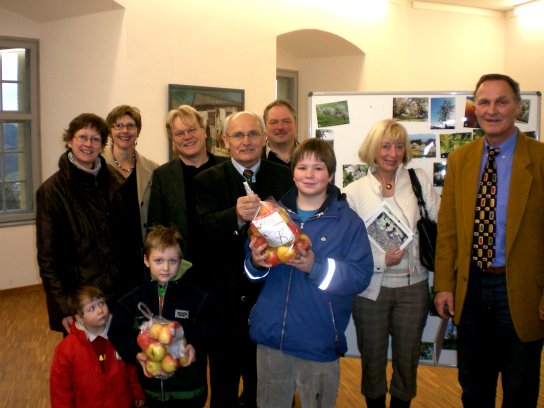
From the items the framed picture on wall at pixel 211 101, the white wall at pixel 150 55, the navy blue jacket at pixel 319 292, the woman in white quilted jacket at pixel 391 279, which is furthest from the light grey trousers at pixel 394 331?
the white wall at pixel 150 55

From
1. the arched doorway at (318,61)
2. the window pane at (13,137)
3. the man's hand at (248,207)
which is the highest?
the arched doorway at (318,61)

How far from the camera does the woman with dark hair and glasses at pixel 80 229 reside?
8.16 feet

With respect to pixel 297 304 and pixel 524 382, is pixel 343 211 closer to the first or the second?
pixel 297 304

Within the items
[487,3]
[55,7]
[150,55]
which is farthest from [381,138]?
[487,3]

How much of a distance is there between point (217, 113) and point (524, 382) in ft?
14.4

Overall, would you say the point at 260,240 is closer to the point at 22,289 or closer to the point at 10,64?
the point at 22,289

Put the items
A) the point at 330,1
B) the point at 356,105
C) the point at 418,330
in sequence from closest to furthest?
the point at 418,330, the point at 356,105, the point at 330,1

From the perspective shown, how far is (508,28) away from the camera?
8438 millimetres

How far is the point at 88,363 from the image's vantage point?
240 centimetres

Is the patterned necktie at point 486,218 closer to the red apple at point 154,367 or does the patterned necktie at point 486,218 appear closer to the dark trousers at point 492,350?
the dark trousers at point 492,350

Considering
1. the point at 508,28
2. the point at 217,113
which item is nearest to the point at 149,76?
the point at 217,113

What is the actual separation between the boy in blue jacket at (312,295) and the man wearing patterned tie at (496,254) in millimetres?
521

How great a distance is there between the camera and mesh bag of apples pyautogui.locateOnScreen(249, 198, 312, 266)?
190 centimetres

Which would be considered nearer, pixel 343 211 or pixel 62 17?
pixel 343 211
